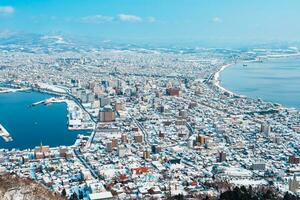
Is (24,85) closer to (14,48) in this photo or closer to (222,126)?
(222,126)

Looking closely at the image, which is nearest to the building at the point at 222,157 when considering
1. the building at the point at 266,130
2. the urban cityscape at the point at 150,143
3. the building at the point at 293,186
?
the urban cityscape at the point at 150,143

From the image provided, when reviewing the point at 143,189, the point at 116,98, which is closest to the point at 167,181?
the point at 143,189

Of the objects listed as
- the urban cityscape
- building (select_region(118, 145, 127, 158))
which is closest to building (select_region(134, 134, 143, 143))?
the urban cityscape

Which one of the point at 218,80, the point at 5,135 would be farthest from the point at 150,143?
the point at 218,80

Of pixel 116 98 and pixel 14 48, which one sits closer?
pixel 116 98

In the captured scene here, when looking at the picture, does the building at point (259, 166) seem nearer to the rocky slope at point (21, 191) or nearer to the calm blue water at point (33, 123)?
the calm blue water at point (33, 123)

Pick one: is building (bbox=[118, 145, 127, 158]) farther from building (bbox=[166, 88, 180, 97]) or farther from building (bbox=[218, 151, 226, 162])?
building (bbox=[166, 88, 180, 97])

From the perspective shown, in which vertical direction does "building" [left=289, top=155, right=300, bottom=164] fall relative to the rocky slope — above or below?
below
